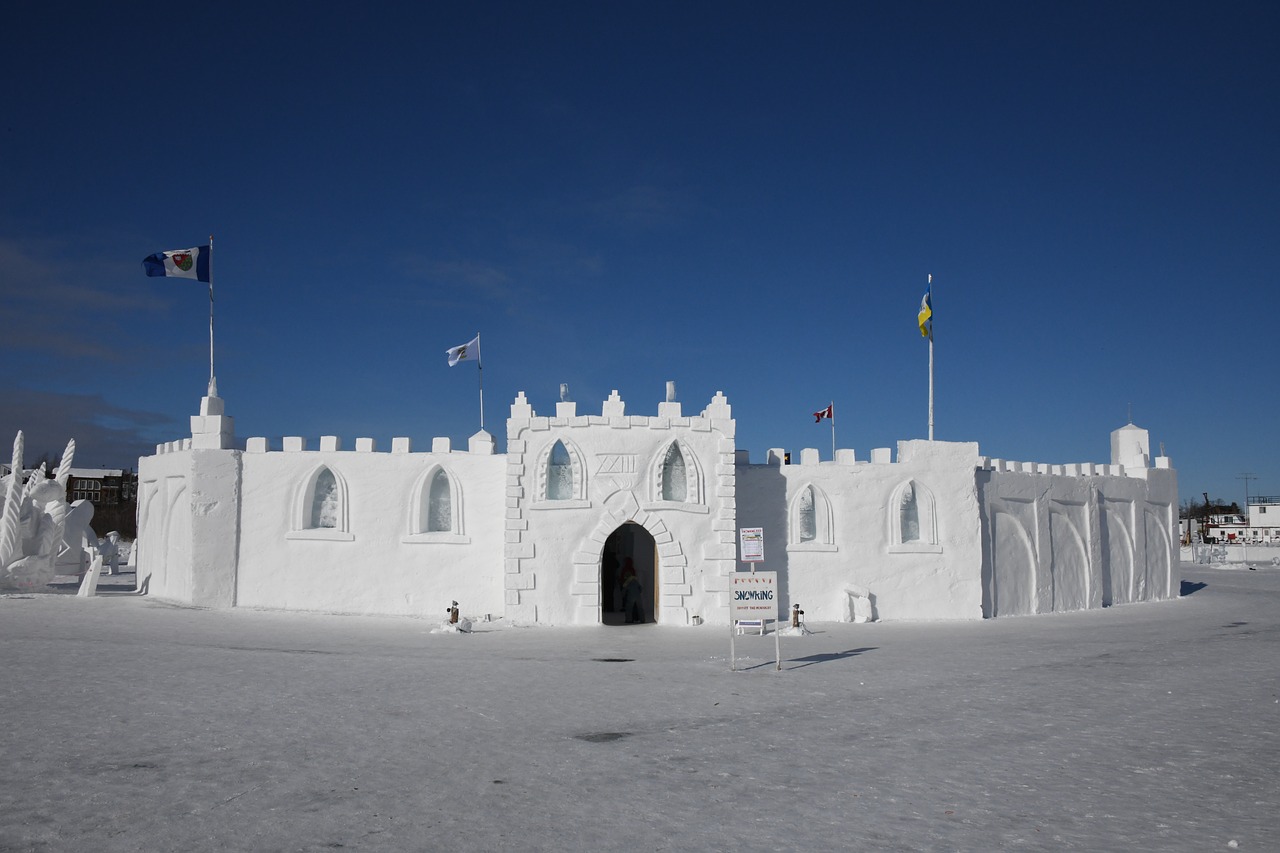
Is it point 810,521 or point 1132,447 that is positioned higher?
point 1132,447

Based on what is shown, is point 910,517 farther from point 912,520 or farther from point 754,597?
point 754,597

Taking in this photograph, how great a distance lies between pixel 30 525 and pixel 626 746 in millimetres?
23392

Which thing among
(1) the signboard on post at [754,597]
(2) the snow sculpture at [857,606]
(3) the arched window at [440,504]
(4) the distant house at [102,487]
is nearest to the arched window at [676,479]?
(2) the snow sculpture at [857,606]

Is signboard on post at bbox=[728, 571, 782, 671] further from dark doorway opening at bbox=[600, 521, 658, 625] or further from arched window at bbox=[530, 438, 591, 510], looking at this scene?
dark doorway opening at bbox=[600, 521, 658, 625]

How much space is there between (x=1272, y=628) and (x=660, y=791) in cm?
1912

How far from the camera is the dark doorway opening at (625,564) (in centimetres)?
2519

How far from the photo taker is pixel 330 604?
22.9m

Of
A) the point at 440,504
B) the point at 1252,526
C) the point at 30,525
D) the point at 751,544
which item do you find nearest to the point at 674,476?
the point at 751,544

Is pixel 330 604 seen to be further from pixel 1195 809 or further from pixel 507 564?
pixel 1195 809

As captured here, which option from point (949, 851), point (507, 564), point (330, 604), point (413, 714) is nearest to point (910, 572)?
point (507, 564)

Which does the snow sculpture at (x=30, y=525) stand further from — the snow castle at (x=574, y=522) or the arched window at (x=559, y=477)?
the arched window at (x=559, y=477)

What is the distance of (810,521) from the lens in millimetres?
24156

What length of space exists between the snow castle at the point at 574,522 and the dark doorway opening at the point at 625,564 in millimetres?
185

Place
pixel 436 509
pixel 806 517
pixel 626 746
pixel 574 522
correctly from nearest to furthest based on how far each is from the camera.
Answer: pixel 626 746
pixel 574 522
pixel 436 509
pixel 806 517
